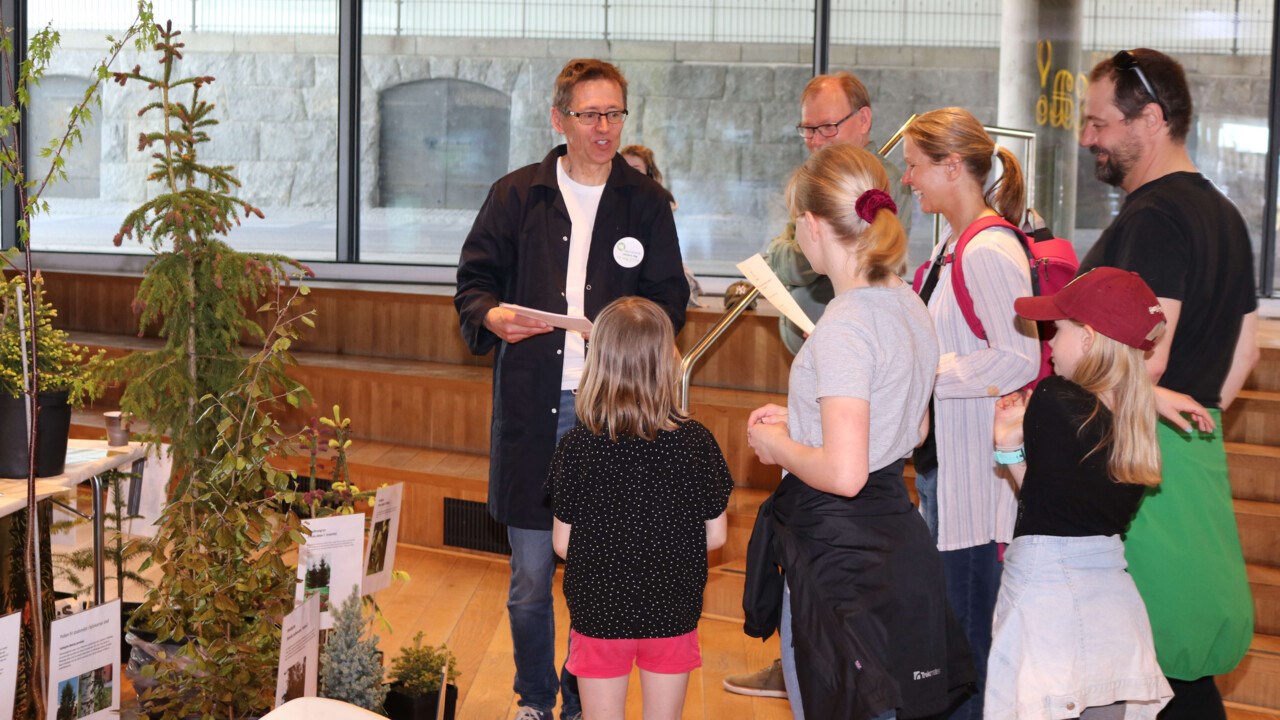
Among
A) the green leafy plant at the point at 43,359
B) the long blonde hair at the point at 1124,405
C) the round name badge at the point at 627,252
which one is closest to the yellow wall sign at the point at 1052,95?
the round name badge at the point at 627,252

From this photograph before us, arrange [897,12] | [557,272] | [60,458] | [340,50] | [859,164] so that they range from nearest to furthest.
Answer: [859,164] → [60,458] → [557,272] → [897,12] → [340,50]

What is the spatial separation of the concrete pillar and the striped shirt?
4.07 metres

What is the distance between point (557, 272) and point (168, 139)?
0.97 meters

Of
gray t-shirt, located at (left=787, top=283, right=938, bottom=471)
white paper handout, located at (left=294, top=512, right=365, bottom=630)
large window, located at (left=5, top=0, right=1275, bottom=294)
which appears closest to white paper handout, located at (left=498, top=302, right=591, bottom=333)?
white paper handout, located at (left=294, top=512, right=365, bottom=630)

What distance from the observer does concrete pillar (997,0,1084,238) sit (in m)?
6.26

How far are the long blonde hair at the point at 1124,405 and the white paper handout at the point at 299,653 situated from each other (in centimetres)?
159

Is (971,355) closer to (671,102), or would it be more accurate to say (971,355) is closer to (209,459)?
(209,459)

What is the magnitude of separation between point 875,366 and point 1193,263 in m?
0.77

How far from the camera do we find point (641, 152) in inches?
219

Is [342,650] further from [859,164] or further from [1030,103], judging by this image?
[1030,103]

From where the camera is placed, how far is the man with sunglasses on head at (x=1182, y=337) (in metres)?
2.18

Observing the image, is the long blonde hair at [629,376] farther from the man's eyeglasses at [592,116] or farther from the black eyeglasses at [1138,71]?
the black eyeglasses at [1138,71]

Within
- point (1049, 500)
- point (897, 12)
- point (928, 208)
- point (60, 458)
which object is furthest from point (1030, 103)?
point (60, 458)

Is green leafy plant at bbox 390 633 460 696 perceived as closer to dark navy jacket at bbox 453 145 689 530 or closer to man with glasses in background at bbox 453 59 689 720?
man with glasses in background at bbox 453 59 689 720
